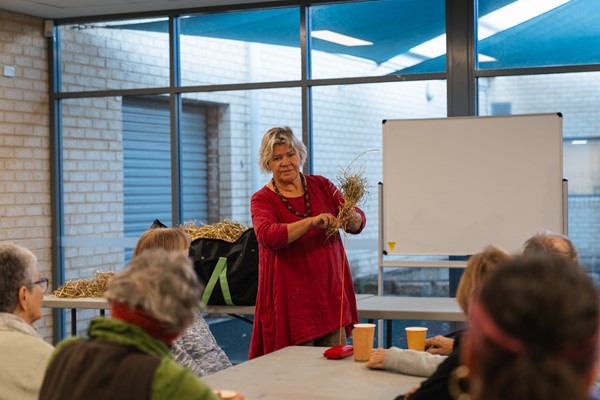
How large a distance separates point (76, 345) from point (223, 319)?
4999 millimetres

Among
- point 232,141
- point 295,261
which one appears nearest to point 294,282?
point 295,261

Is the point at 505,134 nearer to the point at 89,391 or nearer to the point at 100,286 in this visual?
the point at 100,286

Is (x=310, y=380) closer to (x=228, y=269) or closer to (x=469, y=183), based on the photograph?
(x=228, y=269)

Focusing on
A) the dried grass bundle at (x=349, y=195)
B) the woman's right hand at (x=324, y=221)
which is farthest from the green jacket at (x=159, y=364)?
the dried grass bundle at (x=349, y=195)

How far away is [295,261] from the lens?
3.89 metres

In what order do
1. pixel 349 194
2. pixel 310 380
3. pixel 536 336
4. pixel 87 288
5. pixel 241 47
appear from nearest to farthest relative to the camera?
pixel 536 336 → pixel 310 380 → pixel 349 194 → pixel 87 288 → pixel 241 47

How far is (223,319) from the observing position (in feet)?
21.9

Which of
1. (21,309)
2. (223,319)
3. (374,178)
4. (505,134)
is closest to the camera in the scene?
(21,309)

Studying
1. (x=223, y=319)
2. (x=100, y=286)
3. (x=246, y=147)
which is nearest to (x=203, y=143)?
(x=246, y=147)

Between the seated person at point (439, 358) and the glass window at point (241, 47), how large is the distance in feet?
12.8

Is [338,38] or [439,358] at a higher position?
[338,38]

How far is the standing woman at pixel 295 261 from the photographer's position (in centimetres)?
385

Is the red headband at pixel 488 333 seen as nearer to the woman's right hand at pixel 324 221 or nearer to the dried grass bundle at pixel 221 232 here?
the woman's right hand at pixel 324 221

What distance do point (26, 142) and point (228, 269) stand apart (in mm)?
3104
